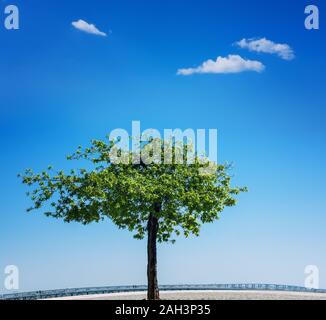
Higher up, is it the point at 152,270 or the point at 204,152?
the point at 204,152

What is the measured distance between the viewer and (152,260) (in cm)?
4400

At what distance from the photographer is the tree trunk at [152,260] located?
4362 centimetres

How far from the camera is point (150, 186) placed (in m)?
42.5

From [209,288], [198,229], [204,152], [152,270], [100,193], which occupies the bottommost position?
[209,288]

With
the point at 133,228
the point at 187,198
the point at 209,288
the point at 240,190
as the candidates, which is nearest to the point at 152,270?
the point at 133,228

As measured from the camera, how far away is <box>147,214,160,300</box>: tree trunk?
43625mm
